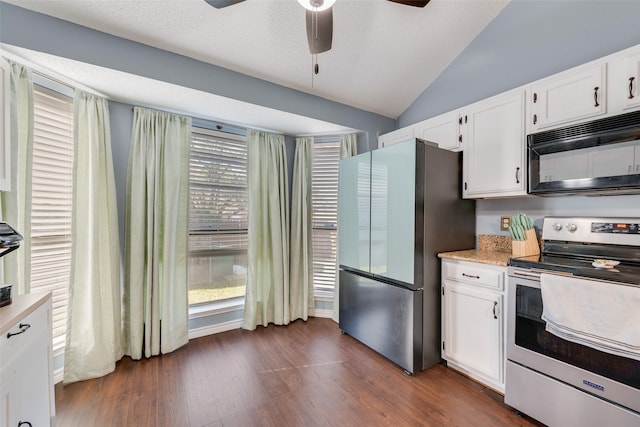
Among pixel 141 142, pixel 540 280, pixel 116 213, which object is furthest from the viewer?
pixel 141 142

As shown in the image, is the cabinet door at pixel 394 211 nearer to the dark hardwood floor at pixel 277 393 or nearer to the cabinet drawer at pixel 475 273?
the cabinet drawer at pixel 475 273

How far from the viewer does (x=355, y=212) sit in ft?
9.08

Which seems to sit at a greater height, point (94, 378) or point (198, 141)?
point (198, 141)

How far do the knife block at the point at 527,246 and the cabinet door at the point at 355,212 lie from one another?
116 cm

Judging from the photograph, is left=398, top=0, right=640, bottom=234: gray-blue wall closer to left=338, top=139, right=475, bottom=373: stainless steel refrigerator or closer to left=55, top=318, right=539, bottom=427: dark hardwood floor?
left=338, top=139, right=475, bottom=373: stainless steel refrigerator

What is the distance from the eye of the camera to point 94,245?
82.8 inches

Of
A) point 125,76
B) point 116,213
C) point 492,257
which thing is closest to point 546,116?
point 492,257

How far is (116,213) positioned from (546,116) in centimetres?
341

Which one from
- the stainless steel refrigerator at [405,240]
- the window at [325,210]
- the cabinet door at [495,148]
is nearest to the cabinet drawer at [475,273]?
the stainless steel refrigerator at [405,240]

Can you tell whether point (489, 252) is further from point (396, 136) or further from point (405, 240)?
point (396, 136)

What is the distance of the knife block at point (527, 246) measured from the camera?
6.54ft

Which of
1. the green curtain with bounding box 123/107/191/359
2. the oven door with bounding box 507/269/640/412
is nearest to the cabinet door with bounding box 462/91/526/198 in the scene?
the oven door with bounding box 507/269/640/412

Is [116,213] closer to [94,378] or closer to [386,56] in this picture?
[94,378]

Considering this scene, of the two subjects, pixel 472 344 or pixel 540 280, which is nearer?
pixel 540 280
